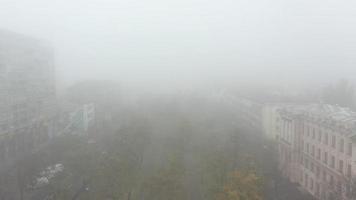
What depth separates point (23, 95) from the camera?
26.6m

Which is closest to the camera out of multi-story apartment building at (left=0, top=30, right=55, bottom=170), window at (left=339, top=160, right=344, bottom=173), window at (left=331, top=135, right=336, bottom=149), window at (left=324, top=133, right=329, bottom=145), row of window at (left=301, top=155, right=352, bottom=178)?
row of window at (left=301, top=155, right=352, bottom=178)

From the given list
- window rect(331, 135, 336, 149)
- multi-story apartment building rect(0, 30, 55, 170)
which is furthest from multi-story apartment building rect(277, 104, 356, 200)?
multi-story apartment building rect(0, 30, 55, 170)

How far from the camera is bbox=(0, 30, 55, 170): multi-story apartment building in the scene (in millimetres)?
23703

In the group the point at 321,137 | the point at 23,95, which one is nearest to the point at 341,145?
the point at 321,137

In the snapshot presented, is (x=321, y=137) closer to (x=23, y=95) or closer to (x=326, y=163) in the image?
(x=326, y=163)

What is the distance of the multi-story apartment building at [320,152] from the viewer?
15766mm

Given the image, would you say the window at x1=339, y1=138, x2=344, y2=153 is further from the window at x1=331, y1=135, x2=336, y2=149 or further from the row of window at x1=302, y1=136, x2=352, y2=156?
the window at x1=331, y1=135, x2=336, y2=149

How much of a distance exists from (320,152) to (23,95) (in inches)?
802

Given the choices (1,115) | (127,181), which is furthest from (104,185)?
(1,115)

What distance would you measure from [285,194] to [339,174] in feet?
9.90

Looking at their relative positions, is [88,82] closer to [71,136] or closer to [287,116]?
[71,136]

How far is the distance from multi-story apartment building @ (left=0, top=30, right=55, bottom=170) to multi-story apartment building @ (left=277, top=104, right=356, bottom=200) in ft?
57.5

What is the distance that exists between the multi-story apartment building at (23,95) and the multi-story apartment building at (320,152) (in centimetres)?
1753

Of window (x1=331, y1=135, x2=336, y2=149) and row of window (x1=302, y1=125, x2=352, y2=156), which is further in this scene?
window (x1=331, y1=135, x2=336, y2=149)
